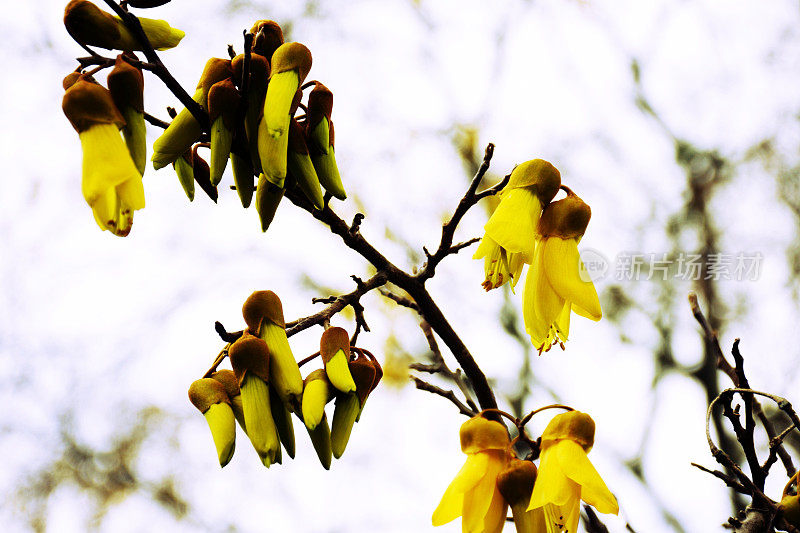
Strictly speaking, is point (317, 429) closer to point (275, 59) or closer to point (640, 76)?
point (275, 59)

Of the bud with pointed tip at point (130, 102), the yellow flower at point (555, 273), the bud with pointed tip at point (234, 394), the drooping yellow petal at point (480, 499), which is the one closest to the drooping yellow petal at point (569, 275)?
the yellow flower at point (555, 273)

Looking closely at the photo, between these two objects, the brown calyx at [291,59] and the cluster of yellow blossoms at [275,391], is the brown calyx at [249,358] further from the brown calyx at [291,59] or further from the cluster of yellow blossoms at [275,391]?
the brown calyx at [291,59]

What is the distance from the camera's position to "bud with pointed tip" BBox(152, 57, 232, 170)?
83 cm

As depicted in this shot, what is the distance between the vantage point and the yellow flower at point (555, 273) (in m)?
0.99

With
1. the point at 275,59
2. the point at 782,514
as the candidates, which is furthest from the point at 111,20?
the point at 782,514

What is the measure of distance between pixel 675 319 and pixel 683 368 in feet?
1.18

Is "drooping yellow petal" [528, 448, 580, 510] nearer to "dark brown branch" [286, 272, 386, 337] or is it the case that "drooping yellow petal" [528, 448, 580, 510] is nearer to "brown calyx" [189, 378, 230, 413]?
"dark brown branch" [286, 272, 386, 337]

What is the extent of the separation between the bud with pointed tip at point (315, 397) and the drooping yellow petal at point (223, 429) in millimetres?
105

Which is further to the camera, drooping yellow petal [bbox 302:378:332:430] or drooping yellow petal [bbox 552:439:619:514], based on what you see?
drooping yellow petal [bbox 552:439:619:514]

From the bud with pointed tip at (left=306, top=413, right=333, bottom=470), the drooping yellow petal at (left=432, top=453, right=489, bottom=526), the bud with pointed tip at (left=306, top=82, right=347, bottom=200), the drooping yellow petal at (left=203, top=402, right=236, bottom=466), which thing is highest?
the bud with pointed tip at (left=306, top=82, right=347, bottom=200)

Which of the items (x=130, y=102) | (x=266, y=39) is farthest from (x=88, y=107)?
(x=266, y=39)

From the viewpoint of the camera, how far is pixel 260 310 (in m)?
0.88

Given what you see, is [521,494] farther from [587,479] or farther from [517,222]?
[517,222]

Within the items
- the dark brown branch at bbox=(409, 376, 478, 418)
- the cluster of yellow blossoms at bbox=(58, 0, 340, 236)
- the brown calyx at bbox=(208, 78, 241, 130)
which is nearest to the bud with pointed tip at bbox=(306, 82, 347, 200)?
the cluster of yellow blossoms at bbox=(58, 0, 340, 236)
